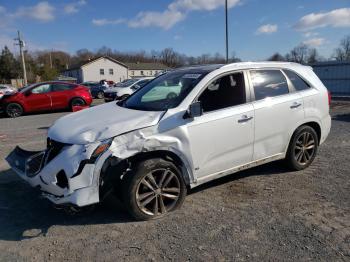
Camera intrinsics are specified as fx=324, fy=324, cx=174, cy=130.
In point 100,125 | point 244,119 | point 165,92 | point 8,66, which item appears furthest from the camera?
point 8,66

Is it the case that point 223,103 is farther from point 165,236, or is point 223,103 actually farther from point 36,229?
point 36,229

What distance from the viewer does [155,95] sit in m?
4.74

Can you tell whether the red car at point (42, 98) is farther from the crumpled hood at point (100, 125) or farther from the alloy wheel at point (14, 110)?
the crumpled hood at point (100, 125)

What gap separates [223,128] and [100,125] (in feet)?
5.07

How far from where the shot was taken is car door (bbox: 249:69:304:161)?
4582 mm

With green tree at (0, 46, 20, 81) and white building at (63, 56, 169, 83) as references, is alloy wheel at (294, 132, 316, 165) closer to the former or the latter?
white building at (63, 56, 169, 83)

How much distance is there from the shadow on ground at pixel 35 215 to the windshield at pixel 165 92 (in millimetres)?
1361

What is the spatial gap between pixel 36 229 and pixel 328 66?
2145 cm

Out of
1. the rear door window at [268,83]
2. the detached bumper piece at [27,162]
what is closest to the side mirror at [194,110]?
the rear door window at [268,83]

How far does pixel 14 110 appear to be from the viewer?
47.1ft

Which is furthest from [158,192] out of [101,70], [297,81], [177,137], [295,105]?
[101,70]

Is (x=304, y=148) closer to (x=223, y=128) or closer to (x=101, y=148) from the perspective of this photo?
(x=223, y=128)

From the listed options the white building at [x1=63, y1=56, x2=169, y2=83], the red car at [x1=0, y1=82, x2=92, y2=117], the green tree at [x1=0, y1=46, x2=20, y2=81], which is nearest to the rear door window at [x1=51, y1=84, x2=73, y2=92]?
the red car at [x1=0, y1=82, x2=92, y2=117]

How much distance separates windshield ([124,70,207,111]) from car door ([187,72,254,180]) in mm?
258
